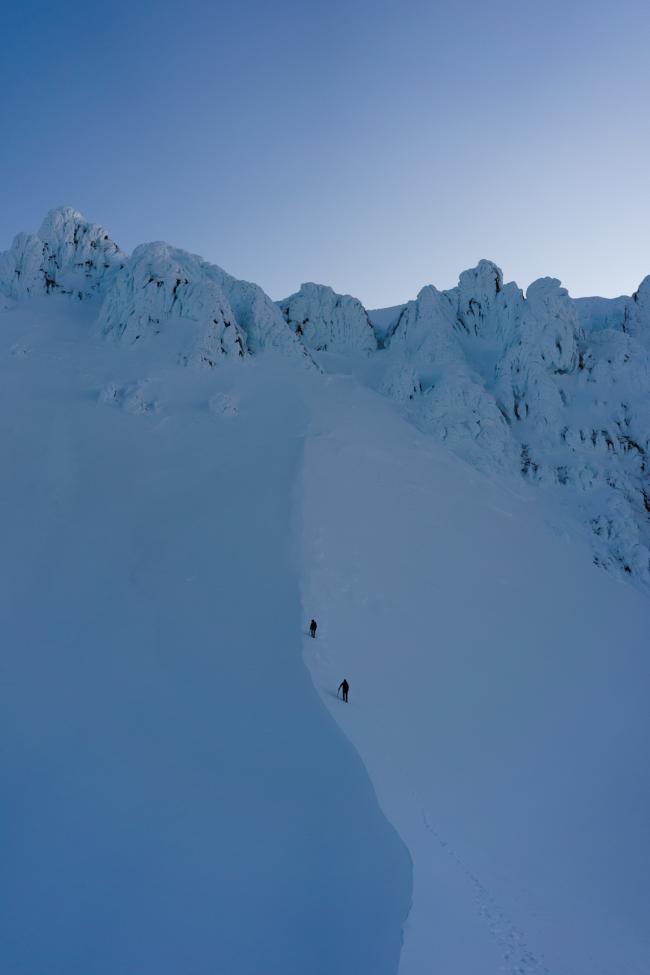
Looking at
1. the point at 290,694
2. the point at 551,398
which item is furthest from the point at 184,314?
the point at 290,694

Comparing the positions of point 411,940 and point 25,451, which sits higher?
point 25,451

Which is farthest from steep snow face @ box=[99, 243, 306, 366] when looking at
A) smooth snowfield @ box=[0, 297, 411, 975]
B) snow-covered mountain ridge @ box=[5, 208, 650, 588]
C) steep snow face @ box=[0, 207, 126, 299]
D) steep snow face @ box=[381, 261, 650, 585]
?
steep snow face @ box=[381, 261, 650, 585]

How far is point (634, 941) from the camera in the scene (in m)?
12.7

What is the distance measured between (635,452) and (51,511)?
36745 mm

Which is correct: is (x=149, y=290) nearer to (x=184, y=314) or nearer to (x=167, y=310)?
(x=167, y=310)

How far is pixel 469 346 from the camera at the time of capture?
47.8 m

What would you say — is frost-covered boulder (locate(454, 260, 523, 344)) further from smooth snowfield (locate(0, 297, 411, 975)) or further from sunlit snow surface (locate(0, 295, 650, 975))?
smooth snowfield (locate(0, 297, 411, 975))

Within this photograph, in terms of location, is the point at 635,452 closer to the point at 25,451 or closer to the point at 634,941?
the point at 634,941

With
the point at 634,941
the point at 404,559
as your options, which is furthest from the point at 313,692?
the point at 404,559

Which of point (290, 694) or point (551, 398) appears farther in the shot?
point (551, 398)

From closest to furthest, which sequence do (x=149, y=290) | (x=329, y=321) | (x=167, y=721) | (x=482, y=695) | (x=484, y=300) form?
(x=167, y=721) < (x=482, y=695) < (x=149, y=290) < (x=484, y=300) < (x=329, y=321)

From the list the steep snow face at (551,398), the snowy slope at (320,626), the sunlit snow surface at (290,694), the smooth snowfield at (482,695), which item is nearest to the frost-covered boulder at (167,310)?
the snowy slope at (320,626)

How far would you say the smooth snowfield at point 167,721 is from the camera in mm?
9180

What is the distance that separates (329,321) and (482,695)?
1538 inches
